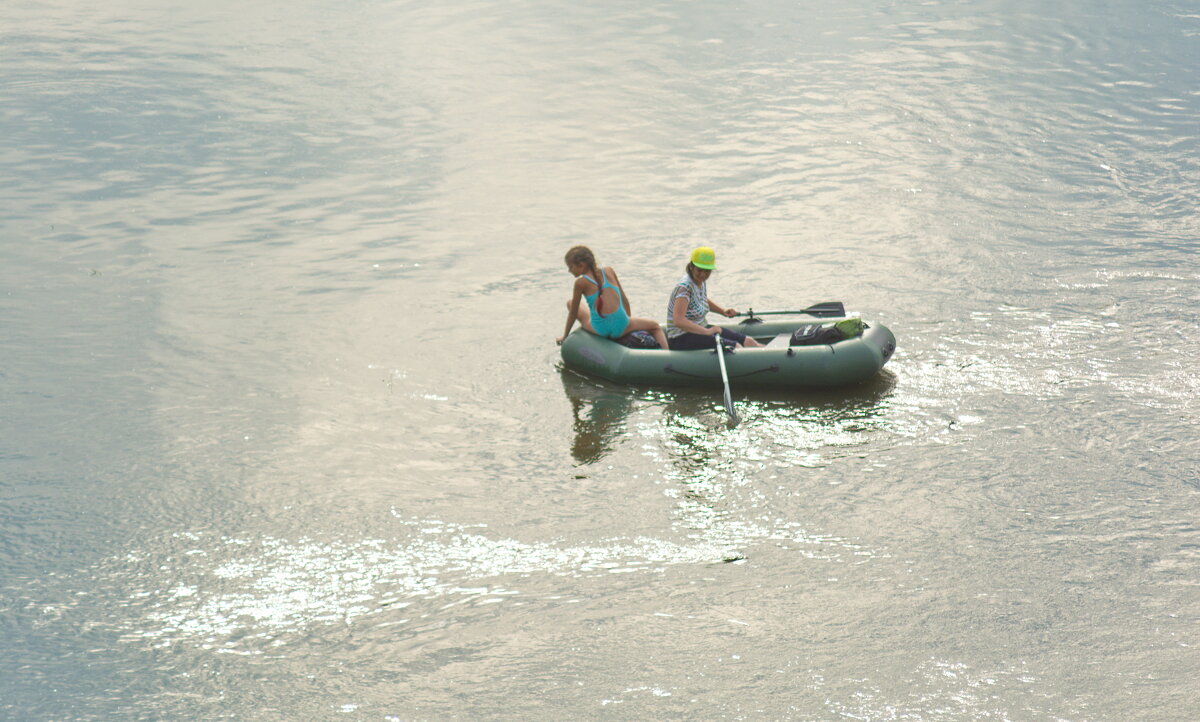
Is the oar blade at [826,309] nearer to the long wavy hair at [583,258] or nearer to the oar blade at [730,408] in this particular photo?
the oar blade at [730,408]

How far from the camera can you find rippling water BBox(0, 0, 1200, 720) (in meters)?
5.55

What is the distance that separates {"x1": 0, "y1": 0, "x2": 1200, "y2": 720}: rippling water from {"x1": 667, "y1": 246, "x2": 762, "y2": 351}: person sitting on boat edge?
0.52 m

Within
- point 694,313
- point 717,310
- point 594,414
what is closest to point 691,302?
point 694,313

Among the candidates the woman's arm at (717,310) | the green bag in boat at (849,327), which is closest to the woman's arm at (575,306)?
the woman's arm at (717,310)

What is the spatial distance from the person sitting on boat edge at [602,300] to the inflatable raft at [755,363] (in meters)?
0.12

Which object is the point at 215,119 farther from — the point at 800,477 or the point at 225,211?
the point at 800,477

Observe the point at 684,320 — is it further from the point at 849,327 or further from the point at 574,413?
the point at 849,327

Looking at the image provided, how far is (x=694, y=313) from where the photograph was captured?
28.6ft

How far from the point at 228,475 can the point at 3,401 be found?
86.0 inches

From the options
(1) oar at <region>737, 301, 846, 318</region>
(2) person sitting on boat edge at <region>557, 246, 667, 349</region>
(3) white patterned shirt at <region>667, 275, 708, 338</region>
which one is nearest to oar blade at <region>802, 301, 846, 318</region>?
(1) oar at <region>737, 301, 846, 318</region>

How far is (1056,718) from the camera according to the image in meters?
4.99

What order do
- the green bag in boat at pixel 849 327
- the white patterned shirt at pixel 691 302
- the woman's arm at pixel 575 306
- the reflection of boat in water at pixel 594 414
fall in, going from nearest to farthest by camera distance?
the reflection of boat in water at pixel 594 414 < the green bag in boat at pixel 849 327 < the white patterned shirt at pixel 691 302 < the woman's arm at pixel 575 306

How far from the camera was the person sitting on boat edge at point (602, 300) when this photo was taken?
8.65 metres

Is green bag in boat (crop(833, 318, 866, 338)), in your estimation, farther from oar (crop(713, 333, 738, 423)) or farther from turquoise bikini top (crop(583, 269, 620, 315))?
turquoise bikini top (crop(583, 269, 620, 315))
